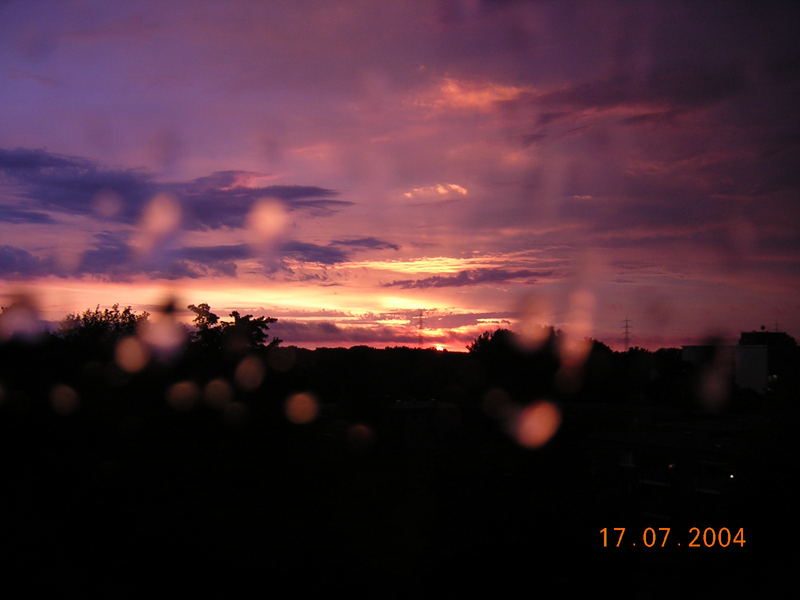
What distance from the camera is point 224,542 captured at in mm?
12125

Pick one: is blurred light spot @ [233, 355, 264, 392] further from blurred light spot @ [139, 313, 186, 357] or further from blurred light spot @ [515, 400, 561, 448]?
blurred light spot @ [515, 400, 561, 448]

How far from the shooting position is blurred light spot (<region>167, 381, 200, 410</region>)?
1366cm

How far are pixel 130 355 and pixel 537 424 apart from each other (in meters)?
18.3

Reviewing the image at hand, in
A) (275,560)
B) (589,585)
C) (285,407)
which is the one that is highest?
(285,407)

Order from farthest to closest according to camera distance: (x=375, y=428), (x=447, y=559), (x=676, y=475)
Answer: (x=375, y=428)
(x=676, y=475)
(x=447, y=559)

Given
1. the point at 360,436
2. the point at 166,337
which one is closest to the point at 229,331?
the point at 166,337

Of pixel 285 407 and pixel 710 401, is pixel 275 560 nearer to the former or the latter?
pixel 285 407

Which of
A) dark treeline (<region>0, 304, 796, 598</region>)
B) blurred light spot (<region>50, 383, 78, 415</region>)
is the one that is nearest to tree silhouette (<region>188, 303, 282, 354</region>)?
dark treeline (<region>0, 304, 796, 598</region>)

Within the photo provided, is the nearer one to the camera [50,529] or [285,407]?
[50,529]

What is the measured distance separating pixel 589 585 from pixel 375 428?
1797 centimetres

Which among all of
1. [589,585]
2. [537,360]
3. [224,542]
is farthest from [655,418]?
[224,542]

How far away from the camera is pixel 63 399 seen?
41.8ft

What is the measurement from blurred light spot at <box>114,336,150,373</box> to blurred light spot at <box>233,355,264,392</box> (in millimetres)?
2134
